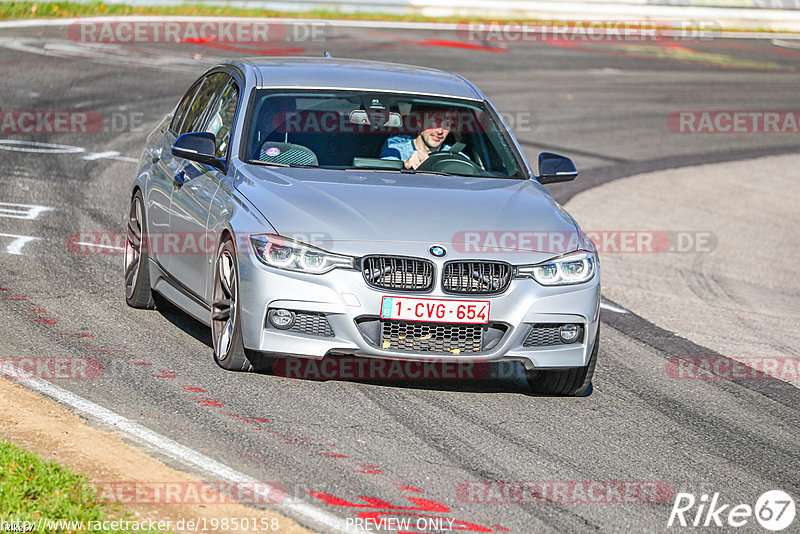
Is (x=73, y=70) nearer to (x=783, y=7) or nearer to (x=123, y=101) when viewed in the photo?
(x=123, y=101)

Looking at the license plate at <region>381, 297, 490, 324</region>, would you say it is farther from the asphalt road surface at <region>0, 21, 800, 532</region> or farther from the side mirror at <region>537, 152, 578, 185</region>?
the side mirror at <region>537, 152, 578, 185</region>

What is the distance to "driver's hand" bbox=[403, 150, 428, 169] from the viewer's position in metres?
8.27

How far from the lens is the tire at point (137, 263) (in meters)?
8.69

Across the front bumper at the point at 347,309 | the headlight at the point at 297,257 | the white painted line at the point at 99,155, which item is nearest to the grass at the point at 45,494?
the front bumper at the point at 347,309

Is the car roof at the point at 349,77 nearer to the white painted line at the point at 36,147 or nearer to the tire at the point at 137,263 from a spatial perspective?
the tire at the point at 137,263

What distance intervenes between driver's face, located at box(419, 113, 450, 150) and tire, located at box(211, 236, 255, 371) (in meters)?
1.80

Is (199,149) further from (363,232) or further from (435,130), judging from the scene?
(435,130)

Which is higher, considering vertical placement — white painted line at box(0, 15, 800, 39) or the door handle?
the door handle
